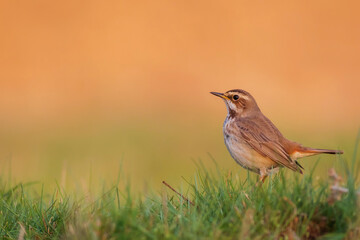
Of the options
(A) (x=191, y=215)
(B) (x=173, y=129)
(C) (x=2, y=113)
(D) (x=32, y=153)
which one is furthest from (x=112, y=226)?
(C) (x=2, y=113)

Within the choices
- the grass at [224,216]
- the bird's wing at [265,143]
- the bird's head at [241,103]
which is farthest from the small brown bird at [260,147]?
the grass at [224,216]

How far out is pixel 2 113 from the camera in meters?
17.7

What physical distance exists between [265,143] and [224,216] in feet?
8.27

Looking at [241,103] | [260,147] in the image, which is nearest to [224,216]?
[260,147]

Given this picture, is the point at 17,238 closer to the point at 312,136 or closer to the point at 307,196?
the point at 307,196

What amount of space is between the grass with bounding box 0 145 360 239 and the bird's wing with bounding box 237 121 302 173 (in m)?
1.58

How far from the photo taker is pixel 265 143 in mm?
7457

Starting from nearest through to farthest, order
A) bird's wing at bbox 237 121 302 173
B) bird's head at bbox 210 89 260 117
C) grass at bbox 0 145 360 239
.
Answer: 1. grass at bbox 0 145 360 239
2. bird's wing at bbox 237 121 302 173
3. bird's head at bbox 210 89 260 117

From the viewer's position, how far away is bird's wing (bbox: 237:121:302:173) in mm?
7199

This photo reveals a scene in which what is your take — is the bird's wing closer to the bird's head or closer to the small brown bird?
the small brown bird

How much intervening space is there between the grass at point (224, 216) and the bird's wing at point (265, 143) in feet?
5.17

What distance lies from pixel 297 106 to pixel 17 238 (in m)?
13.2

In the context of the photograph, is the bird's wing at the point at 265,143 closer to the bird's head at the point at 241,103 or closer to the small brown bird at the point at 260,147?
the small brown bird at the point at 260,147

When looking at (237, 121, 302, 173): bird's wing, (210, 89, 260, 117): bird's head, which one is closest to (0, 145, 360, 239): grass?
(237, 121, 302, 173): bird's wing
